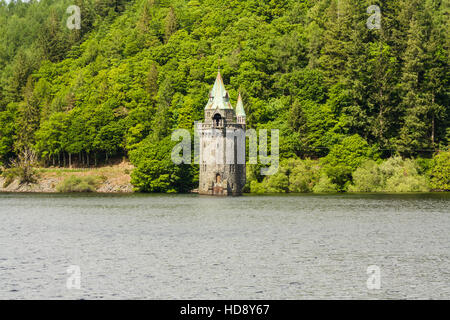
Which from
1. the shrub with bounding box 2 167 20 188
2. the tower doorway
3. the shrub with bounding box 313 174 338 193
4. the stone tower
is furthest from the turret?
the shrub with bounding box 2 167 20 188

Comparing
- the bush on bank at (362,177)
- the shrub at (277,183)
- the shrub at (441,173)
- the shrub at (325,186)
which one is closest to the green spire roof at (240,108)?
the bush on bank at (362,177)

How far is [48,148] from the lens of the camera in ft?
491

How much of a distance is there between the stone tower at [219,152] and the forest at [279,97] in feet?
20.3

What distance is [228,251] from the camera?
49750mm

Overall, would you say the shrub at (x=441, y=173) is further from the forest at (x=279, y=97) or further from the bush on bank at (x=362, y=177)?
the forest at (x=279, y=97)

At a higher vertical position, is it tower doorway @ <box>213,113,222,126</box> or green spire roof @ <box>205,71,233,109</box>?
green spire roof @ <box>205,71,233,109</box>

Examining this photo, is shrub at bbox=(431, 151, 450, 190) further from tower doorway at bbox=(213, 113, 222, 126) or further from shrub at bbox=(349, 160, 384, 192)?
tower doorway at bbox=(213, 113, 222, 126)

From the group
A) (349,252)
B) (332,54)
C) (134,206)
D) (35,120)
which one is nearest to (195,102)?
(332,54)

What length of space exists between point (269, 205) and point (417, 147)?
47481 mm

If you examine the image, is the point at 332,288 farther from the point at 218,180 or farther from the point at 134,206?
the point at 218,180

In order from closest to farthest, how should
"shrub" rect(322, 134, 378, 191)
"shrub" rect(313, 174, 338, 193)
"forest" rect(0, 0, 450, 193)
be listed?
1. "shrub" rect(313, 174, 338, 193)
2. "shrub" rect(322, 134, 378, 191)
3. "forest" rect(0, 0, 450, 193)

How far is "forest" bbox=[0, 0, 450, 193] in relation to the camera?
12244cm

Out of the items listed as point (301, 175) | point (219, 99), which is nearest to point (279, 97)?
point (219, 99)

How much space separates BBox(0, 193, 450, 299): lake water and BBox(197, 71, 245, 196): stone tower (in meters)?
27.7
